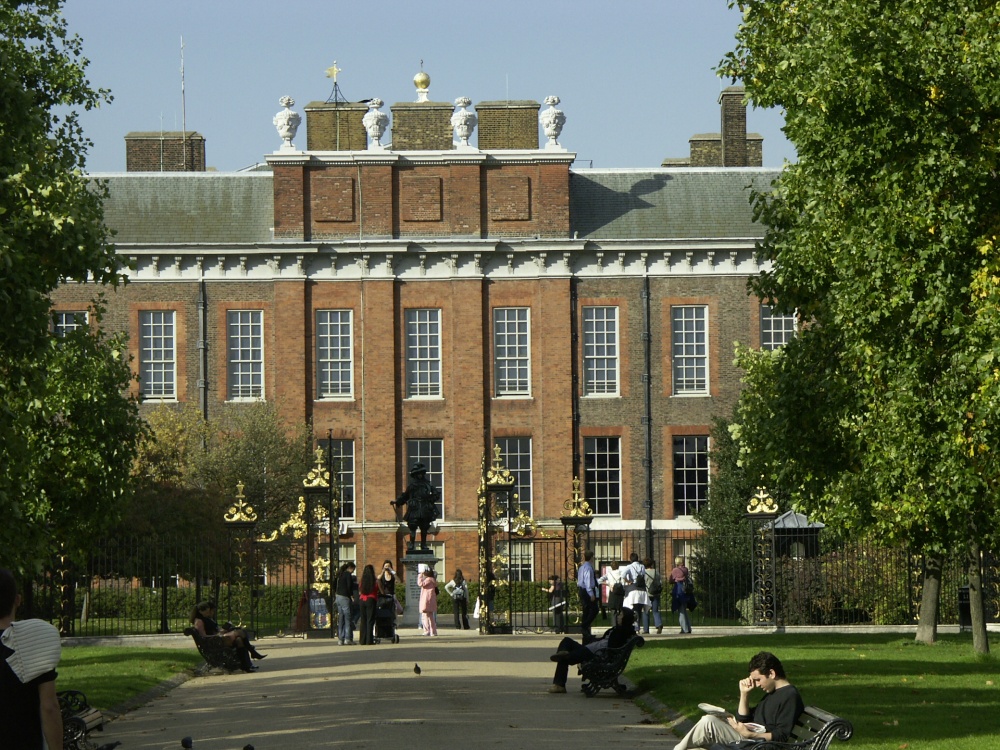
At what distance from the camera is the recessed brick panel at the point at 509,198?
48.3 m

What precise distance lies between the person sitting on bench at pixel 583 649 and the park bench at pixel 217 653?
5733mm

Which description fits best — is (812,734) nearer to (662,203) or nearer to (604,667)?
(604,667)

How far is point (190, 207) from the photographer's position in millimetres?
49469

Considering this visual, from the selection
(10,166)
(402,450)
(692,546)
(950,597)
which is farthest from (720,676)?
(402,450)

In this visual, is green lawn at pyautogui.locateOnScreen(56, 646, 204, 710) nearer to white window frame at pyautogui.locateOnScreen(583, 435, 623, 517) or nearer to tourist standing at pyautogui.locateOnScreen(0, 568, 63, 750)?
tourist standing at pyautogui.locateOnScreen(0, 568, 63, 750)

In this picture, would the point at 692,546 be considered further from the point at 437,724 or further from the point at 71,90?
the point at 437,724

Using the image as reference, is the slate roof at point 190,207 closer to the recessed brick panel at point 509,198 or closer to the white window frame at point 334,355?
the white window frame at point 334,355

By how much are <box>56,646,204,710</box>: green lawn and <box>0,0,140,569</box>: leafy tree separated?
5.89ft

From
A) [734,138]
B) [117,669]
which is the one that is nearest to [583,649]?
[117,669]

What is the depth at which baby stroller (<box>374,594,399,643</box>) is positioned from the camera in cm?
2952

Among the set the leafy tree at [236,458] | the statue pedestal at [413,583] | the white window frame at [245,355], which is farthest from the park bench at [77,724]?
the white window frame at [245,355]

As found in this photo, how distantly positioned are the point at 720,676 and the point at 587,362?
93.6ft

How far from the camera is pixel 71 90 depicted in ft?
71.1

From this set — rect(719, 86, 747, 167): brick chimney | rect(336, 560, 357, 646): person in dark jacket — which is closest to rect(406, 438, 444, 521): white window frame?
rect(719, 86, 747, 167): brick chimney
